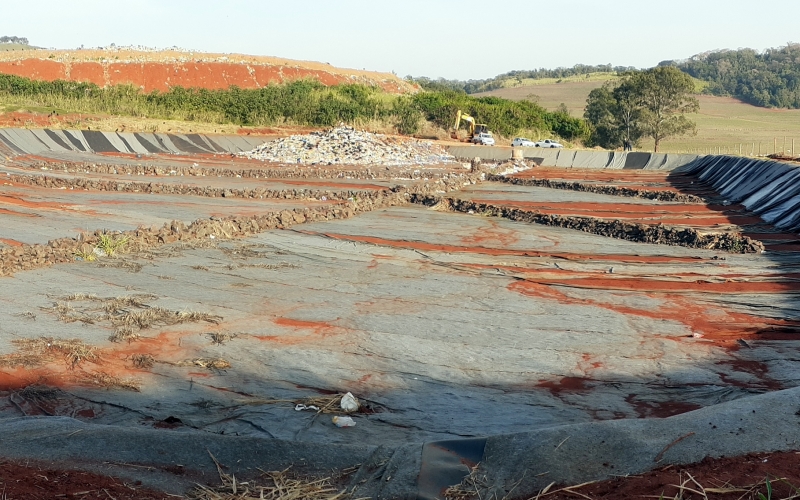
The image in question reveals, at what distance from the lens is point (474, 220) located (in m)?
19.5

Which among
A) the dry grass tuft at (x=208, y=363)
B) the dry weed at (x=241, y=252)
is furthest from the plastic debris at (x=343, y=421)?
the dry weed at (x=241, y=252)

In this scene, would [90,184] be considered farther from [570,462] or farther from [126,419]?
[570,462]

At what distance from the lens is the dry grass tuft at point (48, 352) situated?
8.08 metres

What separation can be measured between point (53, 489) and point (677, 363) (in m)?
6.47

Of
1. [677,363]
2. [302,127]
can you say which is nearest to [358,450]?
[677,363]

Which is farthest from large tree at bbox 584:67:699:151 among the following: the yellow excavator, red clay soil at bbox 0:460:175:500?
red clay soil at bbox 0:460:175:500

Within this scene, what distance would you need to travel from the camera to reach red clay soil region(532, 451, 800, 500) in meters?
4.17

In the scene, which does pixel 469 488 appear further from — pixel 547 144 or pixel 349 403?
pixel 547 144

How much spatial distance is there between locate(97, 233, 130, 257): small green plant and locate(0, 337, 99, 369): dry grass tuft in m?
4.90

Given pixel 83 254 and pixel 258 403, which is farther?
pixel 83 254

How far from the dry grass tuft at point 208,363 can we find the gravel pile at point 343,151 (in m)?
28.4

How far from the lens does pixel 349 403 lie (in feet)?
22.9

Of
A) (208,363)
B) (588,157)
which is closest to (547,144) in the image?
(588,157)

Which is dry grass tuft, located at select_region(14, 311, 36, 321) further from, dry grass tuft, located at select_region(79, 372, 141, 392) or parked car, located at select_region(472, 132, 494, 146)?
parked car, located at select_region(472, 132, 494, 146)
